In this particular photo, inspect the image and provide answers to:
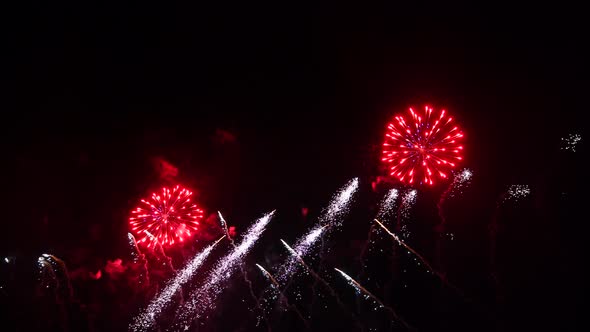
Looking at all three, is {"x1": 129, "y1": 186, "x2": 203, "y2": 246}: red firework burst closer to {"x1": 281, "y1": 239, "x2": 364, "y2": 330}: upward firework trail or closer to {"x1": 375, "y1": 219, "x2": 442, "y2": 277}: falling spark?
{"x1": 281, "y1": 239, "x2": 364, "y2": 330}: upward firework trail

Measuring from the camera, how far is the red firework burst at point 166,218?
45.9 feet

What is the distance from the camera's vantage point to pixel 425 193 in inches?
507

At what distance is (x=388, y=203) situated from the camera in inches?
514

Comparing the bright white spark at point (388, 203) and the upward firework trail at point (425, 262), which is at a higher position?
the bright white spark at point (388, 203)

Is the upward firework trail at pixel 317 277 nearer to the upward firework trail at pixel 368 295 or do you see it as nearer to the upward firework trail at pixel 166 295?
the upward firework trail at pixel 368 295

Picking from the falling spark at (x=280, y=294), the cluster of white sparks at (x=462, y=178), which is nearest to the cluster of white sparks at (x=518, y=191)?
the cluster of white sparks at (x=462, y=178)

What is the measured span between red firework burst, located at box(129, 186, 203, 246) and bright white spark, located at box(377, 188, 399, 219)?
6.53 meters

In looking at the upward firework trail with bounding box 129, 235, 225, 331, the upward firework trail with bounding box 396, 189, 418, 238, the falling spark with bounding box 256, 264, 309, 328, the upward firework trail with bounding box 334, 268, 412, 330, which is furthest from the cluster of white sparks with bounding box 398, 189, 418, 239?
the upward firework trail with bounding box 129, 235, 225, 331

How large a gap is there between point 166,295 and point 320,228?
276 inches

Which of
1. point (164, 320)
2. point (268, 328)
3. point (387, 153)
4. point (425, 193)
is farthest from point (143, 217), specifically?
point (425, 193)

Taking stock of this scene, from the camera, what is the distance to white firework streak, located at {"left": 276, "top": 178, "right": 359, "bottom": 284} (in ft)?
45.3

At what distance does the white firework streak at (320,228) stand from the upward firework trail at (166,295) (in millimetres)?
2942

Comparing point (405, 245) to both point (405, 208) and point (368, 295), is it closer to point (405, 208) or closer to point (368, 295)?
point (405, 208)

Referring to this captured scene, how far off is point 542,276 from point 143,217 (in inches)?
506
